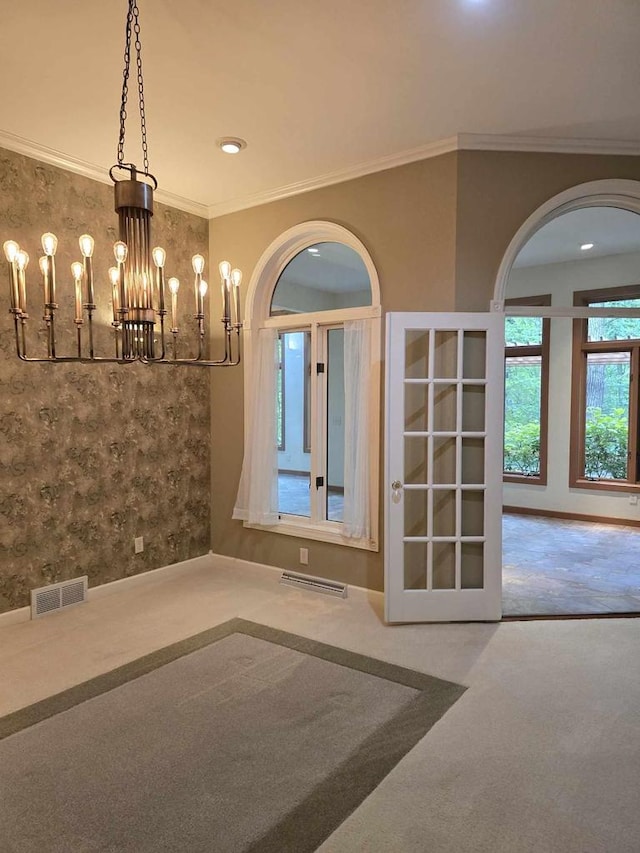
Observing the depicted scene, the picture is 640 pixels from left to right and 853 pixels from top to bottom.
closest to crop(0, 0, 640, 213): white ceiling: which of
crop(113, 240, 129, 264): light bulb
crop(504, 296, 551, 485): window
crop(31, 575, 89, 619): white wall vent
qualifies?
crop(113, 240, 129, 264): light bulb

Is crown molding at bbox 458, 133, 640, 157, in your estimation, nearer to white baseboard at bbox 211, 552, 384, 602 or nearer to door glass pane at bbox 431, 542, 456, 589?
door glass pane at bbox 431, 542, 456, 589

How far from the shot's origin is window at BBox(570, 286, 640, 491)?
269 inches

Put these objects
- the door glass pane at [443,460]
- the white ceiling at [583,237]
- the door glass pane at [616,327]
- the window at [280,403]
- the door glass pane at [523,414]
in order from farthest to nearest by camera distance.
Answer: the door glass pane at [523,414] < the door glass pane at [616,327] < the white ceiling at [583,237] < the window at [280,403] < the door glass pane at [443,460]

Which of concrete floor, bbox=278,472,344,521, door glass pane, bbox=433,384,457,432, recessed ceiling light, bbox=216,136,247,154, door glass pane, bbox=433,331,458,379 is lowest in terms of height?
concrete floor, bbox=278,472,344,521

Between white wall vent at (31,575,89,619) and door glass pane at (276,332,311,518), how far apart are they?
166cm

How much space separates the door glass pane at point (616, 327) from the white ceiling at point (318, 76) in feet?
12.4

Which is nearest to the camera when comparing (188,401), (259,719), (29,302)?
(259,719)

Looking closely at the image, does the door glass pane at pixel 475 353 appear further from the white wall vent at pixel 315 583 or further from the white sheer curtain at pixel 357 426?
the white wall vent at pixel 315 583

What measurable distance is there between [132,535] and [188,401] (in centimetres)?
122

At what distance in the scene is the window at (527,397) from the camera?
7398 mm

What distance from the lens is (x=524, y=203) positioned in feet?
12.2

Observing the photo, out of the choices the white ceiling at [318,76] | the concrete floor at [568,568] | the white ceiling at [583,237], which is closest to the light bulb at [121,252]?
the white ceiling at [318,76]

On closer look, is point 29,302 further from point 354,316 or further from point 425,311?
point 425,311

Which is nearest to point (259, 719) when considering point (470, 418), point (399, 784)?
point (399, 784)
